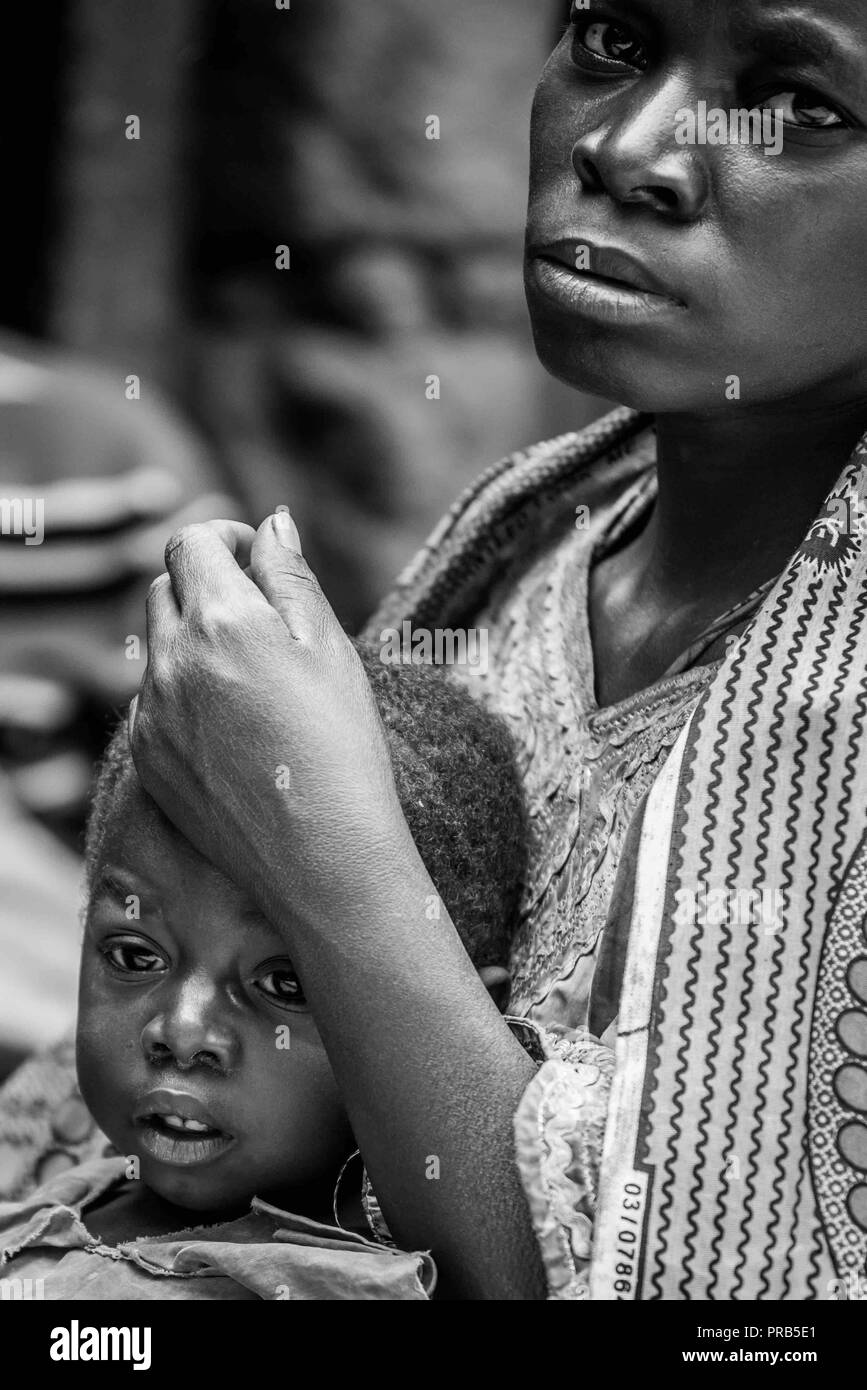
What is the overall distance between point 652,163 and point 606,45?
0.66 feet

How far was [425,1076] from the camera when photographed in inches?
53.4

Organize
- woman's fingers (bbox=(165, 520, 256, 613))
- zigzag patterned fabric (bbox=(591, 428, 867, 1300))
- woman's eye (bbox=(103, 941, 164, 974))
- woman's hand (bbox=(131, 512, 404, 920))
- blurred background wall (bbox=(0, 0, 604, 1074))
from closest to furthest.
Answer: zigzag patterned fabric (bbox=(591, 428, 867, 1300)), woman's hand (bbox=(131, 512, 404, 920)), woman's fingers (bbox=(165, 520, 256, 613)), woman's eye (bbox=(103, 941, 164, 974)), blurred background wall (bbox=(0, 0, 604, 1074))

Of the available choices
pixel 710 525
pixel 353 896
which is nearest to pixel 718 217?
pixel 710 525

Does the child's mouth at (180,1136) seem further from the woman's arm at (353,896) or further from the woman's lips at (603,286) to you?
the woman's lips at (603,286)

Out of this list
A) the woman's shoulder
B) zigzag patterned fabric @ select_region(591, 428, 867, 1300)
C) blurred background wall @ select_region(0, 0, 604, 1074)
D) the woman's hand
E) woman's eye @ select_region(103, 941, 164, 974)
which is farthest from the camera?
blurred background wall @ select_region(0, 0, 604, 1074)

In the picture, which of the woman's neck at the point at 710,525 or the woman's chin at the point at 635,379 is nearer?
the woman's chin at the point at 635,379

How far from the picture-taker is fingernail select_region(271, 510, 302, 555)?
5.20 feet

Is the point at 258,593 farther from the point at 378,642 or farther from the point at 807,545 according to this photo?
the point at 378,642

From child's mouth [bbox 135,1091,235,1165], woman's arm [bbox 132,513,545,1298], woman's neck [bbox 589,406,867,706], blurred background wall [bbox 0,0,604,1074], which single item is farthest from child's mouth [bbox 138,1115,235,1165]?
blurred background wall [bbox 0,0,604,1074]

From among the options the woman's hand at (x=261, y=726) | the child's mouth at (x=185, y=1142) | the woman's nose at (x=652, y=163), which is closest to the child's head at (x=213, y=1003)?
the child's mouth at (x=185, y=1142)

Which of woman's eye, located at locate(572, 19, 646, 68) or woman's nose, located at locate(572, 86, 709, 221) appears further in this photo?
woman's eye, located at locate(572, 19, 646, 68)

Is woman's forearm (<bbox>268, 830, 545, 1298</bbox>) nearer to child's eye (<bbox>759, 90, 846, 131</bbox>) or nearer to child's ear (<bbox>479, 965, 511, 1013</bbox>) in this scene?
child's ear (<bbox>479, 965, 511, 1013</bbox>)

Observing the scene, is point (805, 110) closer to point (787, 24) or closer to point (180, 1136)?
point (787, 24)

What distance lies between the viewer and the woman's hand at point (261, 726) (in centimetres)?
141
